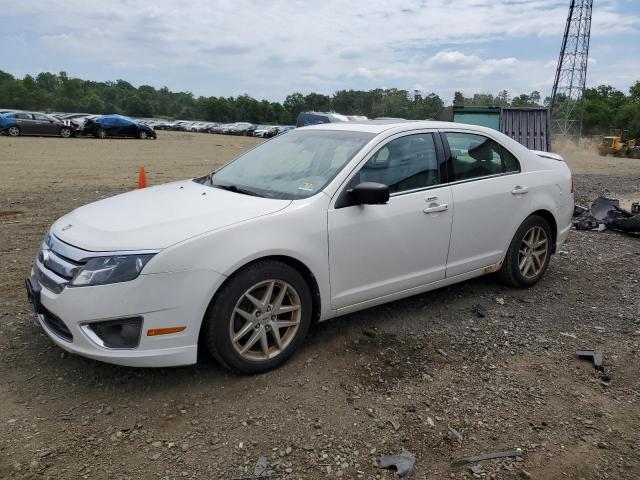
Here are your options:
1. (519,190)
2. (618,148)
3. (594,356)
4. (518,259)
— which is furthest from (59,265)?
(618,148)

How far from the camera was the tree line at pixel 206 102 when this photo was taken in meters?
73.4

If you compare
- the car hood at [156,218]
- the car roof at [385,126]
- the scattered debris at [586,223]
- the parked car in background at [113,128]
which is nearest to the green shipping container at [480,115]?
the scattered debris at [586,223]

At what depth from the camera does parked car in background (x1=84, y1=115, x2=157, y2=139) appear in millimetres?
31828

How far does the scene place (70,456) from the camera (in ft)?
9.30

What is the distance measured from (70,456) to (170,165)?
15.8m

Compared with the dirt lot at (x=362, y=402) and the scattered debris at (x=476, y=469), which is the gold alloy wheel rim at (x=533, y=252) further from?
the scattered debris at (x=476, y=469)

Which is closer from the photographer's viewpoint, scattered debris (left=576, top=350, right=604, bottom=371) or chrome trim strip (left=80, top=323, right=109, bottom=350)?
chrome trim strip (left=80, top=323, right=109, bottom=350)

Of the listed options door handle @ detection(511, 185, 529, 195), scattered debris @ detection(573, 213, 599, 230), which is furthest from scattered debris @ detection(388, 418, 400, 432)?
scattered debris @ detection(573, 213, 599, 230)

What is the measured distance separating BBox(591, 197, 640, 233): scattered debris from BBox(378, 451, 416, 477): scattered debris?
665 cm

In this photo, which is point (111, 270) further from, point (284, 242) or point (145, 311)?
point (284, 242)

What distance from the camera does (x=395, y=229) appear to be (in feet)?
13.7

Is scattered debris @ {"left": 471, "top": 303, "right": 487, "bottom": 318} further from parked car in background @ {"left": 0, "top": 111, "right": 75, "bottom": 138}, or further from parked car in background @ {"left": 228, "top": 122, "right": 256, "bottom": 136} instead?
parked car in background @ {"left": 228, "top": 122, "right": 256, "bottom": 136}

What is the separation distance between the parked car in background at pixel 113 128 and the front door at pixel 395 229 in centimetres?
3101

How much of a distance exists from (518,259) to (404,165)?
1.74m
